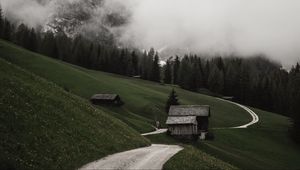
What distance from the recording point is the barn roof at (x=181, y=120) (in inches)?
3287

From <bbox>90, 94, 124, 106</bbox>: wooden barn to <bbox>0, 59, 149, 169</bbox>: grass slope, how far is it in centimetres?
5088

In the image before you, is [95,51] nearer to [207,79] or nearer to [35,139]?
[207,79]

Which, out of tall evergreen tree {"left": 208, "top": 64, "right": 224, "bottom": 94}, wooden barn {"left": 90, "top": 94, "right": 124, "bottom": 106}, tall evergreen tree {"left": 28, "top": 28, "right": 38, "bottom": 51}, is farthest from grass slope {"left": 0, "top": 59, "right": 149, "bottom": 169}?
tall evergreen tree {"left": 208, "top": 64, "right": 224, "bottom": 94}

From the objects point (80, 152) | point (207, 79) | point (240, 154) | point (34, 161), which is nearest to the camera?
point (34, 161)

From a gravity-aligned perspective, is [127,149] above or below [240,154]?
above

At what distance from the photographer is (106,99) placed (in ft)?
322

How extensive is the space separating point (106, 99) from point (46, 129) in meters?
67.1

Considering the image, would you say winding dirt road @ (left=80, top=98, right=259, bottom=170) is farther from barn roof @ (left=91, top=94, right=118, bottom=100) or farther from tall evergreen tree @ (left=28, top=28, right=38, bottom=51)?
tall evergreen tree @ (left=28, top=28, right=38, bottom=51)

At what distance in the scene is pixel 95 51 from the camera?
599 feet

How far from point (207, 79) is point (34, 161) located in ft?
524

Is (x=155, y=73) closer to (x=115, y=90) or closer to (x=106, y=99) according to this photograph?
(x=115, y=90)

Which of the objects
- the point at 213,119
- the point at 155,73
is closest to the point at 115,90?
the point at 213,119

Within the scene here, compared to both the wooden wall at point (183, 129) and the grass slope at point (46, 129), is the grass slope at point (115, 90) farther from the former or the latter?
the grass slope at point (46, 129)

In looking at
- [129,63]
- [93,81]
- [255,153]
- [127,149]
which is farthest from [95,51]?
[127,149]
